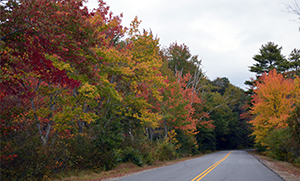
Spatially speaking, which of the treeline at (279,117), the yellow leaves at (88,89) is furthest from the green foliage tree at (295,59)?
the yellow leaves at (88,89)

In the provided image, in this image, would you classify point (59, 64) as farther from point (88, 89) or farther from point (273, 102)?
point (273, 102)

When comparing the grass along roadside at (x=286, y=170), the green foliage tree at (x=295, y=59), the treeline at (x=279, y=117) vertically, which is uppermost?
the green foliage tree at (x=295, y=59)

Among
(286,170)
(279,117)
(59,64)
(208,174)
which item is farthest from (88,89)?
(279,117)

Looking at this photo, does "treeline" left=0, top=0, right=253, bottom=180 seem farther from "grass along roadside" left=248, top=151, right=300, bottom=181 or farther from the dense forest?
"grass along roadside" left=248, top=151, right=300, bottom=181

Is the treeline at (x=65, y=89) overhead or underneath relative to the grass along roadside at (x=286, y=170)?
overhead

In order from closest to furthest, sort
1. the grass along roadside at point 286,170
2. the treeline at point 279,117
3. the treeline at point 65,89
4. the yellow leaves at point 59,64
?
the treeline at point 65,89 < the yellow leaves at point 59,64 < the grass along roadside at point 286,170 < the treeline at point 279,117

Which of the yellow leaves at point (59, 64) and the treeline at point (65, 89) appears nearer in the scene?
the treeline at point (65, 89)

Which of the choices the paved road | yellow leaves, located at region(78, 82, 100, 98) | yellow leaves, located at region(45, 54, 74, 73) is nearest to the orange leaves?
the paved road

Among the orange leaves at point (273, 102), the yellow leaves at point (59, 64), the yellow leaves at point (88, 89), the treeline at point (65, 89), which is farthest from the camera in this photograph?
the orange leaves at point (273, 102)

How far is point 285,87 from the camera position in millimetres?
25031

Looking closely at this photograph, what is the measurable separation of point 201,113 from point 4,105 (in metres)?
31.7

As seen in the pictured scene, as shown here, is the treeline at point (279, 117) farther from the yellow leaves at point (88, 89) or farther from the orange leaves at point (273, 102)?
the yellow leaves at point (88, 89)

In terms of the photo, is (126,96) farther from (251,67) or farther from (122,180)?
(251,67)

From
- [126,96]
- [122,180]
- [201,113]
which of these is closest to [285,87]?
[201,113]
